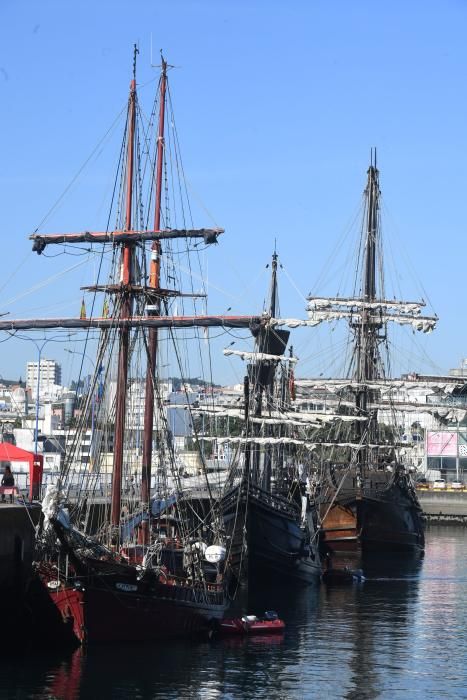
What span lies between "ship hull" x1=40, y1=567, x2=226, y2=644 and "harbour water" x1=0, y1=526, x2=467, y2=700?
0.61 m

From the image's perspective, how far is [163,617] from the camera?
41.2 m

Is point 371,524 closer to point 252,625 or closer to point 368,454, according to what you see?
point 368,454

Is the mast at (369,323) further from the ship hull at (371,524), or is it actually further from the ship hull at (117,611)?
the ship hull at (117,611)

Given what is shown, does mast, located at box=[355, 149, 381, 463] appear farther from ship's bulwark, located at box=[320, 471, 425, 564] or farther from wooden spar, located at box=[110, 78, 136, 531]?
wooden spar, located at box=[110, 78, 136, 531]

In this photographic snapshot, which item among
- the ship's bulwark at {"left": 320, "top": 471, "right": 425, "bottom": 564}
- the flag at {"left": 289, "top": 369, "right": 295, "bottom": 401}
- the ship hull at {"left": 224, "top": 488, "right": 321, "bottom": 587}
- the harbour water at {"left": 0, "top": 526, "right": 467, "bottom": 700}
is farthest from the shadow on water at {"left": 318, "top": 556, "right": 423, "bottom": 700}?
the flag at {"left": 289, "top": 369, "right": 295, "bottom": 401}

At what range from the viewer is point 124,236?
50906 millimetres

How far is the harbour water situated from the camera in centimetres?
3488

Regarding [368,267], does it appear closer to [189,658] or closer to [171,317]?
[171,317]

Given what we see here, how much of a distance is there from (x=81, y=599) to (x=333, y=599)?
19123mm

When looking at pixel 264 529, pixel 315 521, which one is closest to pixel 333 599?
pixel 264 529

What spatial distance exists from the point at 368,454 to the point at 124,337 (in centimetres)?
4480

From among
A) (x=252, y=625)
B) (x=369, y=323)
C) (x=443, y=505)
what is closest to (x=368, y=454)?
(x=369, y=323)

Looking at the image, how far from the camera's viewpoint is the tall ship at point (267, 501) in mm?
57125

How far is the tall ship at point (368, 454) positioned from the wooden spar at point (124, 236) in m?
24.3
